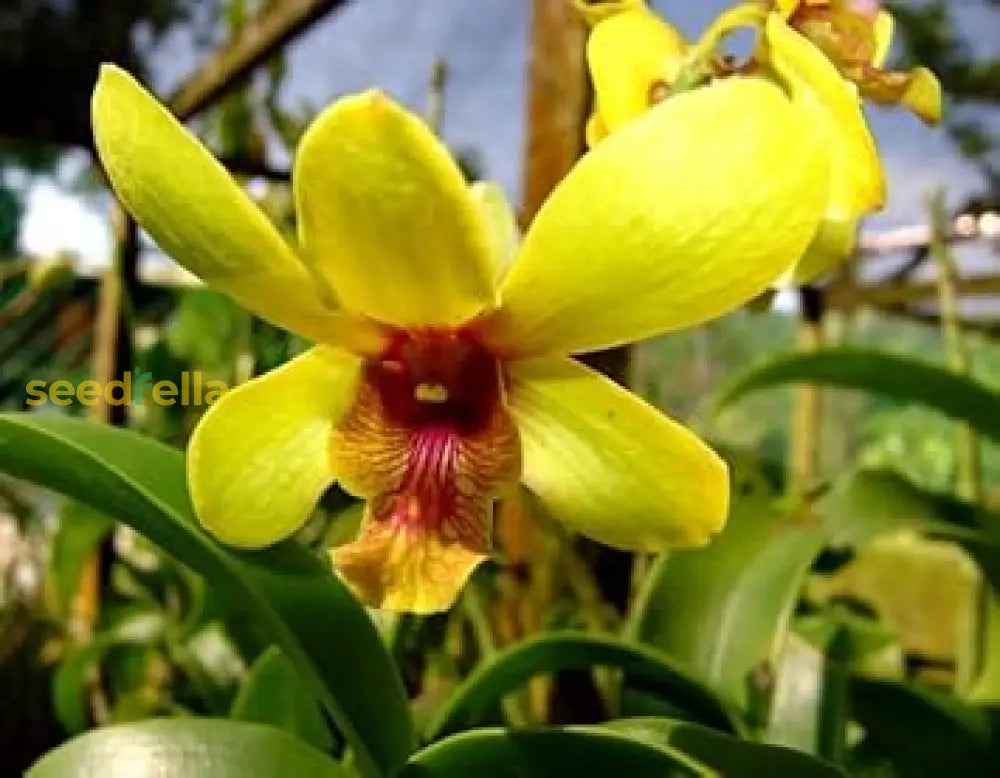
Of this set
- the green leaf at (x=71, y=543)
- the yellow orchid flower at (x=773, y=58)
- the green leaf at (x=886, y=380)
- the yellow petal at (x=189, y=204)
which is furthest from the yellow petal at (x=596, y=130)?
the green leaf at (x=71, y=543)

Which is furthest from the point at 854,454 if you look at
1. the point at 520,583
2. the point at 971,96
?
the point at 520,583

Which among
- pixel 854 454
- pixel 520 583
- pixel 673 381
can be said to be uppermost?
pixel 520 583

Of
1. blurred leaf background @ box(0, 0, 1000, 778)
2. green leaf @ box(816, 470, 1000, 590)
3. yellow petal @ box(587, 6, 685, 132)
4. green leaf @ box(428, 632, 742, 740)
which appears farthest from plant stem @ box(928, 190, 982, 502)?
yellow petal @ box(587, 6, 685, 132)

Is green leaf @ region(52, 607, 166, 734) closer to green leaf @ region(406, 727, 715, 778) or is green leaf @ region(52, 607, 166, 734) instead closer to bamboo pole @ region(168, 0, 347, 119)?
bamboo pole @ region(168, 0, 347, 119)

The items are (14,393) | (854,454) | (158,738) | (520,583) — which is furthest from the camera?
(854,454)

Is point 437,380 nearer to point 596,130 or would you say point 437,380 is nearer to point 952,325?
point 596,130

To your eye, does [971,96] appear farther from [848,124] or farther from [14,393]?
[848,124]
